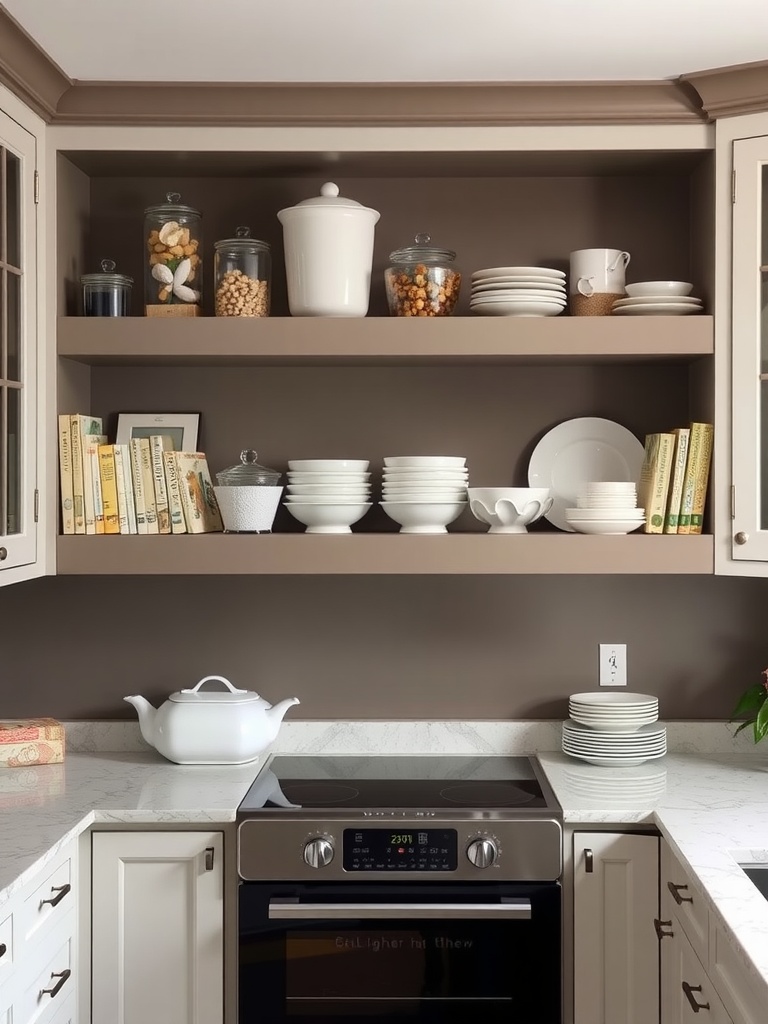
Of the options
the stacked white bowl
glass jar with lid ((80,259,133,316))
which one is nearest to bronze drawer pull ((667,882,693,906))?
the stacked white bowl

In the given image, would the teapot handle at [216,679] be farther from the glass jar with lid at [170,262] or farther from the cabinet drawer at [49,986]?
the glass jar with lid at [170,262]

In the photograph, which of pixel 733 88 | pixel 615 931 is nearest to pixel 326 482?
pixel 615 931

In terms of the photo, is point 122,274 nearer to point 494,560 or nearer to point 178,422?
point 178,422

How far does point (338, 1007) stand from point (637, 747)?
0.92 meters

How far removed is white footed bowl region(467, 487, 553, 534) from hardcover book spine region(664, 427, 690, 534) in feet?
0.95

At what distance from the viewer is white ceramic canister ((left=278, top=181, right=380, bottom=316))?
257cm

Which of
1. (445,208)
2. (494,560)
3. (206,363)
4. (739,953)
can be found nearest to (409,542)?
(494,560)

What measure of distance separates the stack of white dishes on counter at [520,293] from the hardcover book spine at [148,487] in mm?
867

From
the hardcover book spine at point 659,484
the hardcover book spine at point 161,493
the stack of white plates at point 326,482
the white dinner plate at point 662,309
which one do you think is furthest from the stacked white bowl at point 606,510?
the hardcover book spine at point 161,493

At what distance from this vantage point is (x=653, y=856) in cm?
228

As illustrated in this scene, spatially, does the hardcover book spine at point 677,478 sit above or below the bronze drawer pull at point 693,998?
above

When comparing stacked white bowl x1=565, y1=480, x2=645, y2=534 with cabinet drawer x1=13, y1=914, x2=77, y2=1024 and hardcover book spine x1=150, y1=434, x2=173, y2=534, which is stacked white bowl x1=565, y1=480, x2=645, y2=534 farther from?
cabinet drawer x1=13, y1=914, x2=77, y2=1024

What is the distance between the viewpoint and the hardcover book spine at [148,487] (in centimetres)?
262

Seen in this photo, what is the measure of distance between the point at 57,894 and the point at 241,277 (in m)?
1.43
